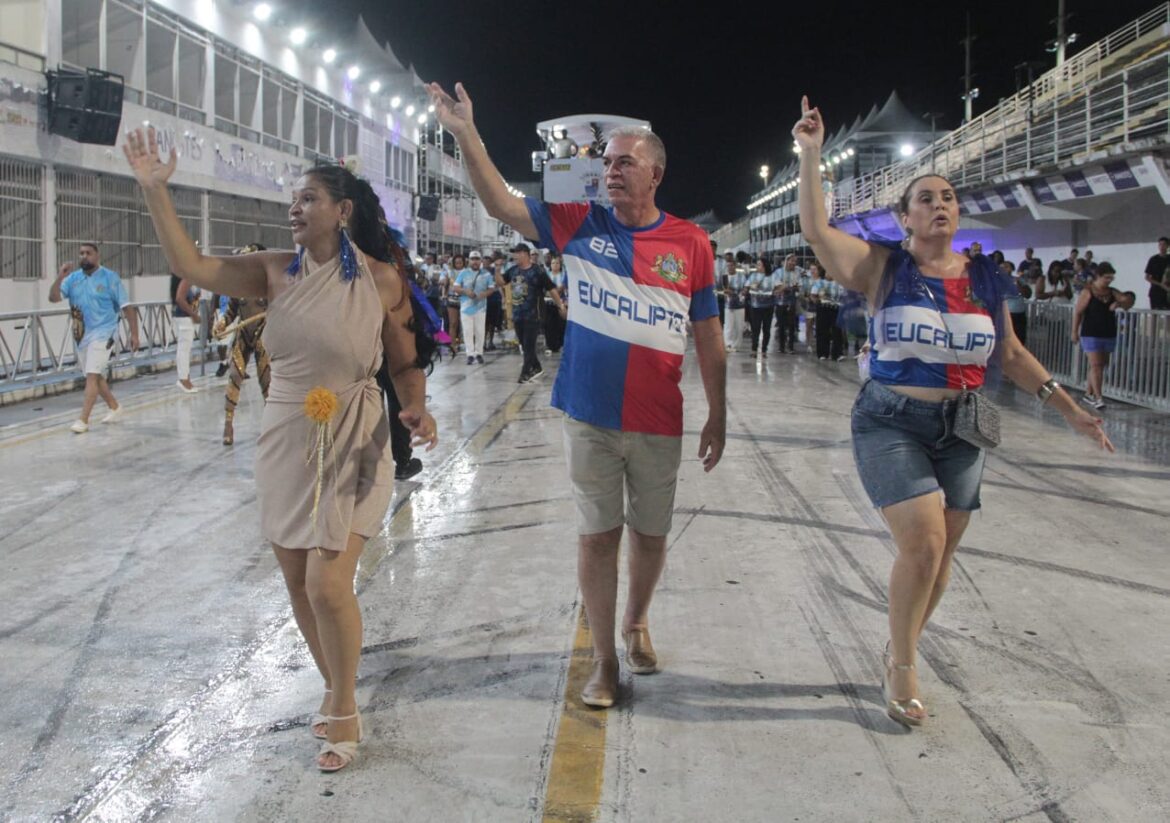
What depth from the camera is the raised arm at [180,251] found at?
348 centimetres

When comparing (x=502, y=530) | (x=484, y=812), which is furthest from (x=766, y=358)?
(x=484, y=812)

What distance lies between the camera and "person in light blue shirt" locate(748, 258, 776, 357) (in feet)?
70.3

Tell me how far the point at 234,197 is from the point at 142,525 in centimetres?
2292

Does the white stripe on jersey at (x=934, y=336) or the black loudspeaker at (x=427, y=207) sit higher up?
the black loudspeaker at (x=427, y=207)

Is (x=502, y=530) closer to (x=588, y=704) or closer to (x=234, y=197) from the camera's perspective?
(x=588, y=704)

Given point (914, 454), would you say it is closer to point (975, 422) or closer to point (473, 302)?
point (975, 422)

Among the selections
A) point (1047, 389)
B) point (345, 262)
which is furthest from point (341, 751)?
point (1047, 389)

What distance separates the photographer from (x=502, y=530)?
6906mm

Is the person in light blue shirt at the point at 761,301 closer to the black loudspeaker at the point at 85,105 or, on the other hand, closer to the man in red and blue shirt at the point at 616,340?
the black loudspeaker at the point at 85,105

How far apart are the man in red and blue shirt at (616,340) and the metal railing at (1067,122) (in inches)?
633

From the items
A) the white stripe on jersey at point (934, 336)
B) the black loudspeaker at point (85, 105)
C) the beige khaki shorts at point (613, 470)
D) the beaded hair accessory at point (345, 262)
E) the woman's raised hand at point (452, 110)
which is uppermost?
the black loudspeaker at point (85, 105)

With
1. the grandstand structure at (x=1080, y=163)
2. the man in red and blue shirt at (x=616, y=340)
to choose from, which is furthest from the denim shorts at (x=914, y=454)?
the grandstand structure at (x=1080, y=163)

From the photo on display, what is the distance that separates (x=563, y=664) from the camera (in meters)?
4.52

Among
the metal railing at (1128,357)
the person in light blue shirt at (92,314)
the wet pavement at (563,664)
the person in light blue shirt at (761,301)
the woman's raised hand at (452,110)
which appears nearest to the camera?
the wet pavement at (563,664)
